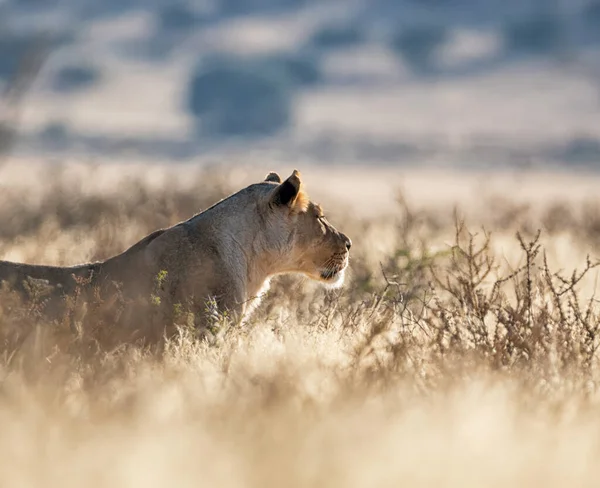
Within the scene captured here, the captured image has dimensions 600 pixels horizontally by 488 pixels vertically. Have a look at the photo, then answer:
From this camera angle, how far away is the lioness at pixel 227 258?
25.5 feet

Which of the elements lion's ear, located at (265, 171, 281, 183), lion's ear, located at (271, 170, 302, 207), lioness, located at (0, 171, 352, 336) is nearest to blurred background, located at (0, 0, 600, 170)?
lion's ear, located at (265, 171, 281, 183)

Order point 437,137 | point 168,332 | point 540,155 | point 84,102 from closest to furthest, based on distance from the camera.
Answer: point 168,332 < point 540,155 < point 437,137 < point 84,102

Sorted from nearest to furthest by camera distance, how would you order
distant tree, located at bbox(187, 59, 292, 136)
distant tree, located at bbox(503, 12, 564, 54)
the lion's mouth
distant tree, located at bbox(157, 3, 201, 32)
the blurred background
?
the lion's mouth < the blurred background < distant tree, located at bbox(187, 59, 292, 136) < distant tree, located at bbox(503, 12, 564, 54) < distant tree, located at bbox(157, 3, 201, 32)

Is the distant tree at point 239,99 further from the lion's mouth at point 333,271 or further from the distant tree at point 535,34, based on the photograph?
the lion's mouth at point 333,271

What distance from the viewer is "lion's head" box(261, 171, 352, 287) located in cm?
845

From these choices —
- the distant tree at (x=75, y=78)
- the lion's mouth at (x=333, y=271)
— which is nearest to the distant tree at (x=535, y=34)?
the distant tree at (x=75, y=78)

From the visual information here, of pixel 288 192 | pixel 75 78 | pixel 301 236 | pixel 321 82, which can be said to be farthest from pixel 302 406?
pixel 321 82

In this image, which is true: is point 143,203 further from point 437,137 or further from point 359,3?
point 359,3

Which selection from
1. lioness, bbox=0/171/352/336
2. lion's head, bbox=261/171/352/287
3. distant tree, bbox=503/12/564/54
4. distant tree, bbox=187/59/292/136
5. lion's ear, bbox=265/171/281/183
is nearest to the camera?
lioness, bbox=0/171/352/336

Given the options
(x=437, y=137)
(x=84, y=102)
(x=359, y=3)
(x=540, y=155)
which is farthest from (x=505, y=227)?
(x=359, y=3)

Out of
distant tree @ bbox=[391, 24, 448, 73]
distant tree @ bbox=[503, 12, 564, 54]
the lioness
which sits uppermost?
distant tree @ bbox=[503, 12, 564, 54]

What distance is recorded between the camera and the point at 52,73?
102875 millimetres

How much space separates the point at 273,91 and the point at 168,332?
95707 millimetres

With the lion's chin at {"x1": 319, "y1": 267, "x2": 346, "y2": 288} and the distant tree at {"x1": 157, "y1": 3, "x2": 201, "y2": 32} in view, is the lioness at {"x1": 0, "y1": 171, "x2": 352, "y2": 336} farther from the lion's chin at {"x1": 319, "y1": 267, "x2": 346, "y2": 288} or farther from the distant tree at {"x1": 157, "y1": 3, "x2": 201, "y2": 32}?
the distant tree at {"x1": 157, "y1": 3, "x2": 201, "y2": 32}
